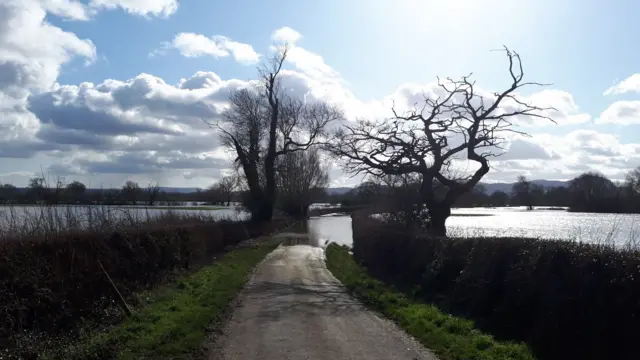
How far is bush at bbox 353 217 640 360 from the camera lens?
7773 mm

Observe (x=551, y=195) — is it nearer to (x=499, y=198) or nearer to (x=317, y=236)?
(x=499, y=198)

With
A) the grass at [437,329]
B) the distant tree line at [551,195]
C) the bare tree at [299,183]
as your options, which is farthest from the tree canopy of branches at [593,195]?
the bare tree at [299,183]

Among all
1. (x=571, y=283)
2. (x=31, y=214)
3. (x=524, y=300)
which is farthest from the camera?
(x=31, y=214)

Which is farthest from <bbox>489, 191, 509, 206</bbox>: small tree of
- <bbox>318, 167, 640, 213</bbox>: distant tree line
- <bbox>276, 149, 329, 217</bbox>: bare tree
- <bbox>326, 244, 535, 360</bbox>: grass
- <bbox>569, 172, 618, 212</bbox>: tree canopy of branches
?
<bbox>326, 244, 535, 360</bbox>: grass

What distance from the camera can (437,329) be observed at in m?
10.4

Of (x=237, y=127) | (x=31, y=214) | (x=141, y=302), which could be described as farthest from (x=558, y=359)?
(x=237, y=127)

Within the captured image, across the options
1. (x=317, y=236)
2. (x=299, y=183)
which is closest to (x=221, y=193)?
(x=299, y=183)

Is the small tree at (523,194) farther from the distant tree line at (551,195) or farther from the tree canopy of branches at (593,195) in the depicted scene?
the tree canopy of branches at (593,195)

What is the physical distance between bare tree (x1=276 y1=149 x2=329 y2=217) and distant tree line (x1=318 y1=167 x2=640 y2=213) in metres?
26.4

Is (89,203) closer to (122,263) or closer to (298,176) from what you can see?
(122,263)

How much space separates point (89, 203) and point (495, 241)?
12.0m

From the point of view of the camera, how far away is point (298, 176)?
76062 millimetres

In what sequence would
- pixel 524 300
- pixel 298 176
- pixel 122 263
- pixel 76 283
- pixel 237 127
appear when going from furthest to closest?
pixel 298 176, pixel 237 127, pixel 122 263, pixel 76 283, pixel 524 300

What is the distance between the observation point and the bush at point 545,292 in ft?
25.5
